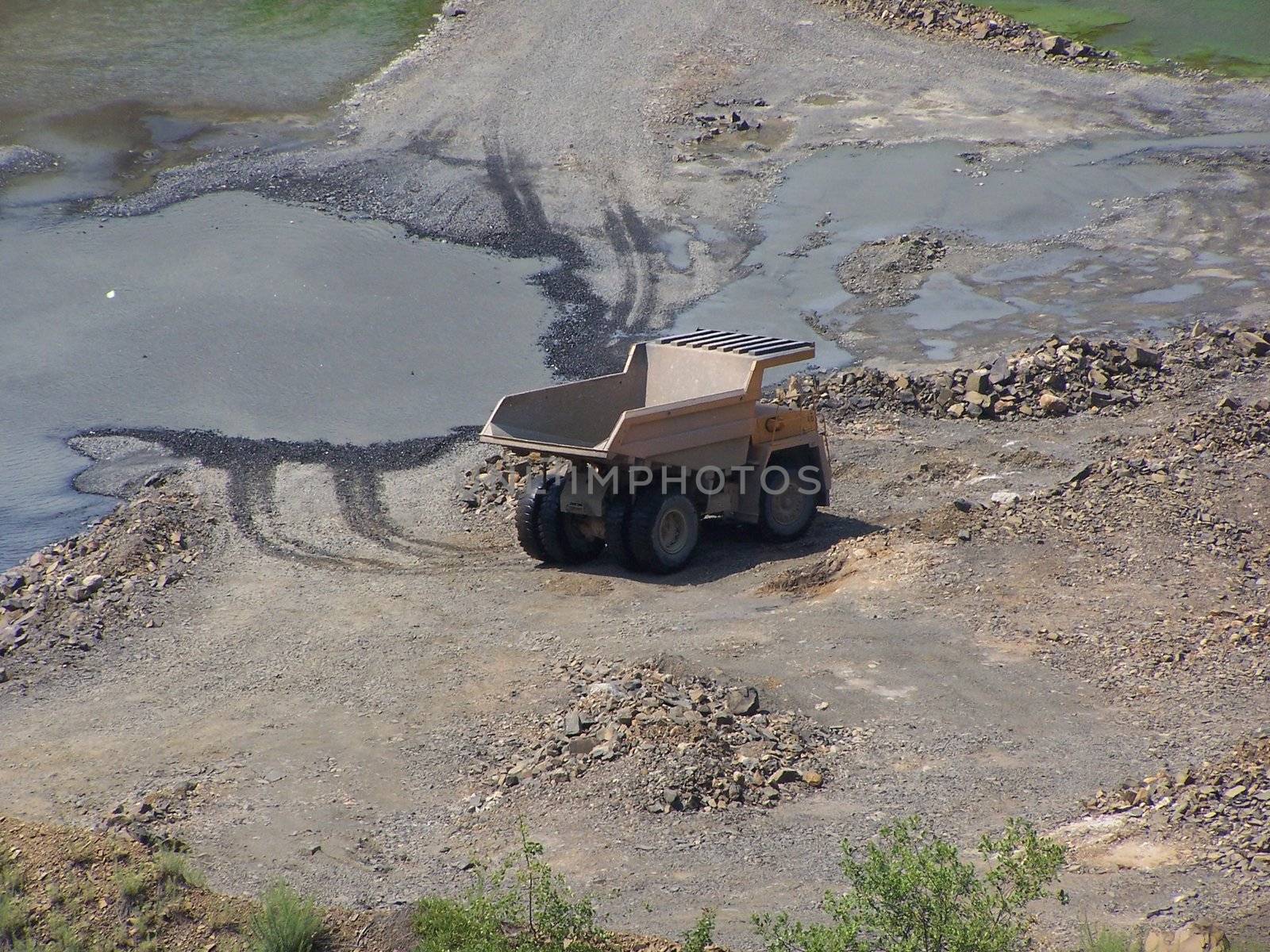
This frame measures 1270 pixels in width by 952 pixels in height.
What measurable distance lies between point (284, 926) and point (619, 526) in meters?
6.12

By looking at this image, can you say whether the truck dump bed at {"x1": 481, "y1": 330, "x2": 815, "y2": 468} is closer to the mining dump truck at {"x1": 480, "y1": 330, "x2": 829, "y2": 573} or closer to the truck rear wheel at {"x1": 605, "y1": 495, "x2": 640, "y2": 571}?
the mining dump truck at {"x1": 480, "y1": 330, "x2": 829, "y2": 573}

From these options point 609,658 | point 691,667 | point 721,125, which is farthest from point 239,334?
point 691,667

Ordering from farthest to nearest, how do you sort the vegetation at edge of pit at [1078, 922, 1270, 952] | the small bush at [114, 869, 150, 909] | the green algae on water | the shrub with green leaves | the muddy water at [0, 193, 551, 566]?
the green algae on water
the muddy water at [0, 193, 551, 566]
the small bush at [114, 869, 150, 909]
the vegetation at edge of pit at [1078, 922, 1270, 952]
the shrub with green leaves

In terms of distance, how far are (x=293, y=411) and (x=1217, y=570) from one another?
11834 millimetres

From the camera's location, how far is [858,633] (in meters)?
10.7

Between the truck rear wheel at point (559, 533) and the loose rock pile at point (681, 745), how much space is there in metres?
3.21

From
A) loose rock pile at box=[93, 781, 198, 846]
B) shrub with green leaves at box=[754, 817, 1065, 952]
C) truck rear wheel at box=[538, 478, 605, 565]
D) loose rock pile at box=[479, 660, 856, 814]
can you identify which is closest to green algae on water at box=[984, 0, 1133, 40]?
truck rear wheel at box=[538, 478, 605, 565]

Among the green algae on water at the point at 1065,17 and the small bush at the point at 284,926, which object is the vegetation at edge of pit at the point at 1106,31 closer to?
the green algae on water at the point at 1065,17

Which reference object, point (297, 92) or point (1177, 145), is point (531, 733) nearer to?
point (1177, 145)

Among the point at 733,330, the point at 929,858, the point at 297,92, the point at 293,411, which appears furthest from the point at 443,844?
the point at 297,92

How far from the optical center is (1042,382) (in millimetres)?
16484

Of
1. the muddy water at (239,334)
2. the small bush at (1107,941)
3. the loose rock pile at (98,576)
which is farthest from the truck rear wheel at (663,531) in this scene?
the small bush at (1107,941)

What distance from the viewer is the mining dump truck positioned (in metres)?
12.6

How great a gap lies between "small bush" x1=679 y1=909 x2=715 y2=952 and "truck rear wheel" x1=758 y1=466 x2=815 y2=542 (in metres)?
6.96
